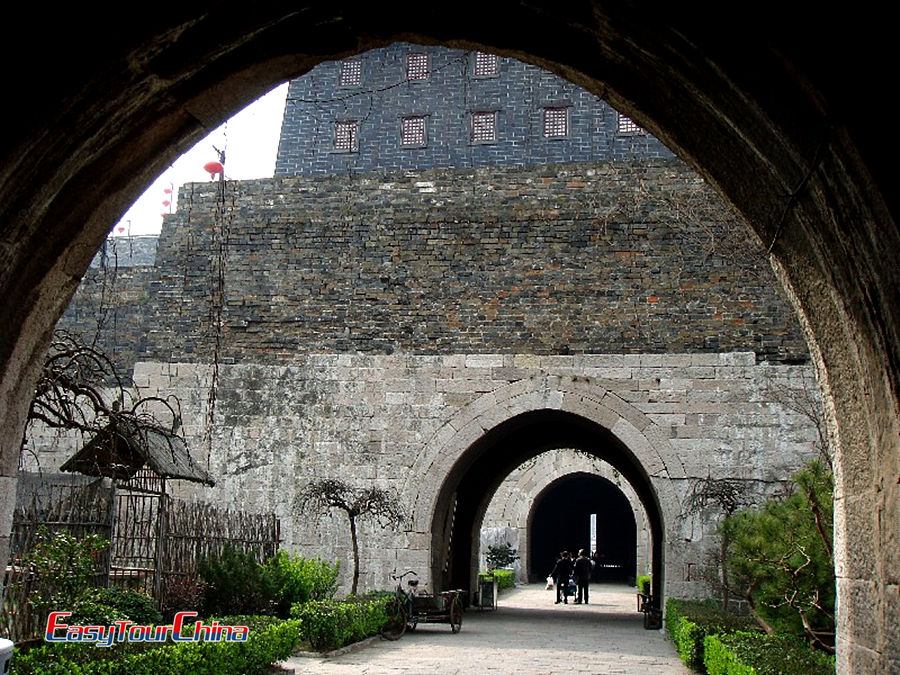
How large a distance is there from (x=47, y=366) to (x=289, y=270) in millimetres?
9005

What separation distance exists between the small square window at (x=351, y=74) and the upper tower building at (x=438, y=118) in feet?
0.08

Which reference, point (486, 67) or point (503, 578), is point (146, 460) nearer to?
point (486, 67)

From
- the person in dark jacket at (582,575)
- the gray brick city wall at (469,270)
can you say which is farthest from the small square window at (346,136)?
the person in dark jacket at (582,575)

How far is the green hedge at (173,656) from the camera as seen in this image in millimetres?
6102

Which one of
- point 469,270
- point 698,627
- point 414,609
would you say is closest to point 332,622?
point 414,609

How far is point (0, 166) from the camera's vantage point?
2.95 meters

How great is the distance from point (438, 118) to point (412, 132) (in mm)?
695

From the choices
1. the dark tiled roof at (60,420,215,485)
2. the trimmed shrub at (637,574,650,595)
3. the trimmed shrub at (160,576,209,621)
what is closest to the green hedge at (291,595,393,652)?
the trimmed shrub at (160,576,209,621)

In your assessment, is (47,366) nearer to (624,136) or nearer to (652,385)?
(652,385)

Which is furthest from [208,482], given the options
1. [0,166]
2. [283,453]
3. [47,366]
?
[0,166]

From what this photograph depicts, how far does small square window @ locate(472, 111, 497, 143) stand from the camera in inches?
875

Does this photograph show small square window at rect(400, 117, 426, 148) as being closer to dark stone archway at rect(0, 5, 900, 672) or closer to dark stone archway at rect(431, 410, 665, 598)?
dark stone archway at rect(431, 410, 665, 598)

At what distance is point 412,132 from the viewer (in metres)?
22.8

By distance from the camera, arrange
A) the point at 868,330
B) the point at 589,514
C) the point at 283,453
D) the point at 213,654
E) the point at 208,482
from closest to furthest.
→ the point at 868,330, the point at 213,654, the point at 208,482, the point at 283,453, the point at 589,514
